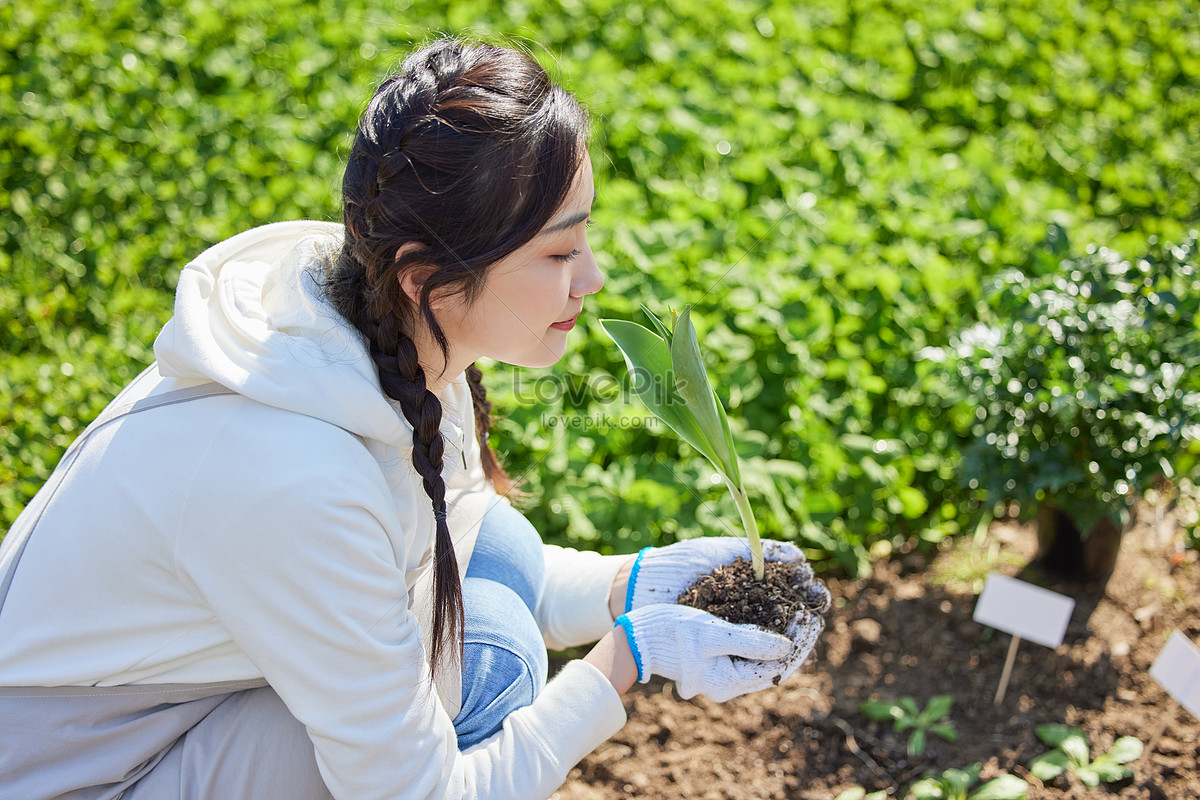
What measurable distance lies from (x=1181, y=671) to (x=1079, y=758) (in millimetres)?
228

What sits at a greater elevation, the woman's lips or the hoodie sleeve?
the woman's lips

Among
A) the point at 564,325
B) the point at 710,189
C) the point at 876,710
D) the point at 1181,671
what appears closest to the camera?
the point at 564,325

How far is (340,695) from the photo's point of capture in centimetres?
94

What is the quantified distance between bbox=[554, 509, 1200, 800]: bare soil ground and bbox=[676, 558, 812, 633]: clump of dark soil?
1.32 ft

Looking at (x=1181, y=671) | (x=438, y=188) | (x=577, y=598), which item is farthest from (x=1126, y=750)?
(x=438, y=188)

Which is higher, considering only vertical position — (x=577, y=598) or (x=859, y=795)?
(x=577, y=598)

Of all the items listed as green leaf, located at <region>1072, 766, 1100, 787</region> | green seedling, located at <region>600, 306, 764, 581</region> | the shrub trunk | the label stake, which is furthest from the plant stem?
the shrub trunk

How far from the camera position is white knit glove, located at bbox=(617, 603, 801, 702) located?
1179 mm

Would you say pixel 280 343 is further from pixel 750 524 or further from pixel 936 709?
pixel 936 709

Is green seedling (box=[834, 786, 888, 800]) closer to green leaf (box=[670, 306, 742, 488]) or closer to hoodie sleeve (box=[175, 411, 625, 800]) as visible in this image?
green leaf (box=[670, 306, 742, 488])

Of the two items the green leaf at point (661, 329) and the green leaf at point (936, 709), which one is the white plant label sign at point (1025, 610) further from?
the green leaf at point (661, 329)

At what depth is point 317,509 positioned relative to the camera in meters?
0.91

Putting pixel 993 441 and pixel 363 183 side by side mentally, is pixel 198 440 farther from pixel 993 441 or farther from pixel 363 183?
pixel 993 441

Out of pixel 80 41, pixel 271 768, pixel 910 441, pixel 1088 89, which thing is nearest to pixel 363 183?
pixel 271 768
